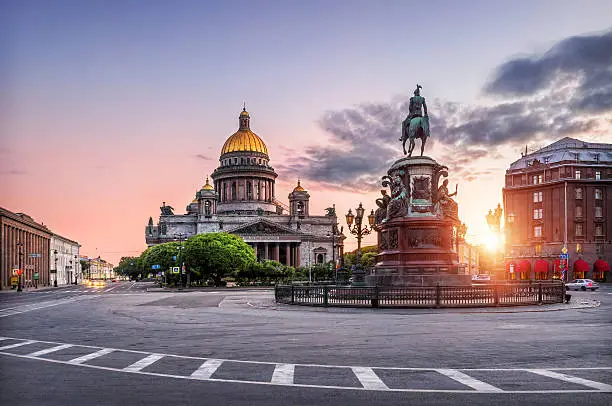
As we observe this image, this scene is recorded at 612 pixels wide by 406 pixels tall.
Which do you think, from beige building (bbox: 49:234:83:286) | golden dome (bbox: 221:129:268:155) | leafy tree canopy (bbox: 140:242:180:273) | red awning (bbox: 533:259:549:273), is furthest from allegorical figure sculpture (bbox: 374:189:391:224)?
golden dome (bbox: 221:129:268:155)

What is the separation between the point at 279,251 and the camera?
524 feet

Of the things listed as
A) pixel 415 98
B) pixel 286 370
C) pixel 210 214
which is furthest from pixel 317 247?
pixel 286 370

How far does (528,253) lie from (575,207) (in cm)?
989

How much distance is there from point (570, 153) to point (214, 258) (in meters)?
55.2

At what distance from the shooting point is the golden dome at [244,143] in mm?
174350

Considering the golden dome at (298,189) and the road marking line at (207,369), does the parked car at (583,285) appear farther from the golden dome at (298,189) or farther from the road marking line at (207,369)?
the golden dome at (298,189)

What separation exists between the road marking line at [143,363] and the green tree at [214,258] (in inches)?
3100

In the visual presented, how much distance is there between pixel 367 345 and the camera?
16531 mm

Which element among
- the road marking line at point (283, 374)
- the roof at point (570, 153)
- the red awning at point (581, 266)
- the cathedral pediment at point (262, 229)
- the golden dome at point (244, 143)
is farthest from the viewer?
the golden dome at point (244, 143)

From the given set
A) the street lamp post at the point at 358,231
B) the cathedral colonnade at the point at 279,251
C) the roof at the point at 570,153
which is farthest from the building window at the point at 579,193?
the cathedral colonnade at the point at 279,251

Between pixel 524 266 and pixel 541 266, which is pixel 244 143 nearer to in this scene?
pixel 524 266

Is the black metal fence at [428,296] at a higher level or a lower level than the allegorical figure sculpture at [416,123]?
lower

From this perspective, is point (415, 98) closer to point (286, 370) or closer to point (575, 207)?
point (286, 370)

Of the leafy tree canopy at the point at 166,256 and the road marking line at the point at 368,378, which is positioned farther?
the leafy tree canopy at the point at 166,256
